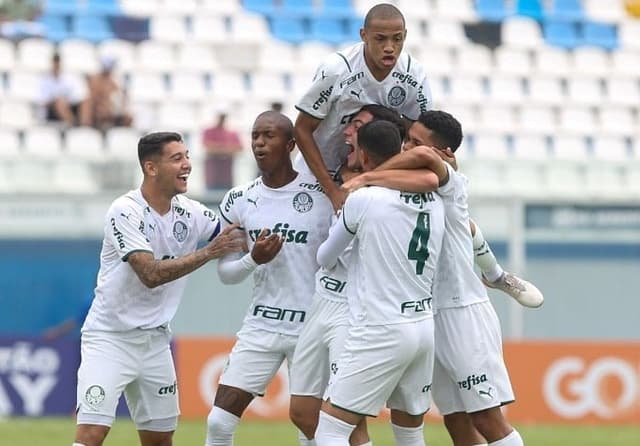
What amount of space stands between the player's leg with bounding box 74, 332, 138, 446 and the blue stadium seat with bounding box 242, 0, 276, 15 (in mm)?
13580

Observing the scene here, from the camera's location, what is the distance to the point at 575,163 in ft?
62.0

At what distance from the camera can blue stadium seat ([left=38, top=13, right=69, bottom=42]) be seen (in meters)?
22.0

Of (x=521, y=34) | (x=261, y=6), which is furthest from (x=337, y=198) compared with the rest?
(x=521, y=34)

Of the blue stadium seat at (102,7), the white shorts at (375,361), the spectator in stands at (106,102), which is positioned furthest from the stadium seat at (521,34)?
the white shorts at (375,361)

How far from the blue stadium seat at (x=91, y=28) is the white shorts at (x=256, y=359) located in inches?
501

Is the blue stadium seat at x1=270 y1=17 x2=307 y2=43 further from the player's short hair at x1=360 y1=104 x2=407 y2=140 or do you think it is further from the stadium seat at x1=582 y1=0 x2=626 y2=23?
the player's short hair at x1=360 y1=104 x2=407 y2=140

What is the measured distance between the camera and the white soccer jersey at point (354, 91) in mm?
9578

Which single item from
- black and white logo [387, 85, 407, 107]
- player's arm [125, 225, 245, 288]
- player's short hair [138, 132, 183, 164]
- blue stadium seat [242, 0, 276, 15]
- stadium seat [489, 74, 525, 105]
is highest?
blue stadium seat [242, 0, 276, 15]

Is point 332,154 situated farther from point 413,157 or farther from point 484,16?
point 484,16

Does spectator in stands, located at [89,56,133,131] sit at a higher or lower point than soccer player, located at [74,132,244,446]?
higher

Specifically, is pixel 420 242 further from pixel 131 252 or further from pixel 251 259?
pixel 131 252

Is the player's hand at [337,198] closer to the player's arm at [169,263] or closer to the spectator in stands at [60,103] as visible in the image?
the player's arm at [169,263]

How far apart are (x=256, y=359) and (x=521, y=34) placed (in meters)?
14.1

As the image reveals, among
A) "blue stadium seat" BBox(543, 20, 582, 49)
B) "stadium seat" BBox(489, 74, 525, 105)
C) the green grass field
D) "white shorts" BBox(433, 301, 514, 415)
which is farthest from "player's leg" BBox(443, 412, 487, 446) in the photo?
"blue stadium seat" BBox(543, 20, 582, 49)
